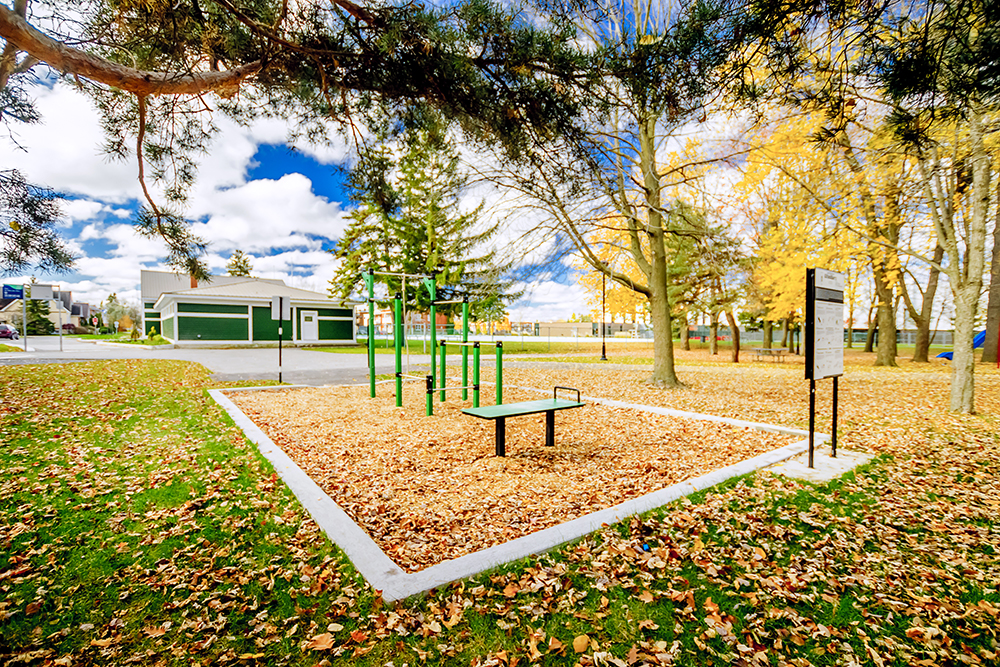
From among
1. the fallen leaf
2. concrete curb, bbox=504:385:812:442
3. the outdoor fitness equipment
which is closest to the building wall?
the outdoor fitness equipment

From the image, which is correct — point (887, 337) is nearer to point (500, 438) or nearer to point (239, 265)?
point (500, 438)

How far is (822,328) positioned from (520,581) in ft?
13.9

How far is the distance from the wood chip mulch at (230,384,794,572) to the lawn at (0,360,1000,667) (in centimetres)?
50

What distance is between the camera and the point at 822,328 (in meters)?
4.92

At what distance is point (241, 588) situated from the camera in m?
2.65

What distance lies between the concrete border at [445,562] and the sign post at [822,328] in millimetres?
1024

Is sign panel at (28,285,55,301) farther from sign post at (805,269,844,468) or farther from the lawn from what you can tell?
sign post at (805,269,844,468)

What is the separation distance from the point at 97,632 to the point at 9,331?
5071 cm

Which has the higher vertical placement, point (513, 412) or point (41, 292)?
point (41, 292)

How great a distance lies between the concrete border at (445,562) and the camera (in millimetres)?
2668

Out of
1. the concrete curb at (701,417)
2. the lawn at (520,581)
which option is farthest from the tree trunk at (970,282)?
the lawn at (520,581)

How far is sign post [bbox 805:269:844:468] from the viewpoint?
15.3ft

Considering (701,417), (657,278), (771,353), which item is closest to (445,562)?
(701,417)

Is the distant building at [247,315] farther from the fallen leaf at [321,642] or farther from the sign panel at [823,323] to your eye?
the fallen leaf at [321,642]
